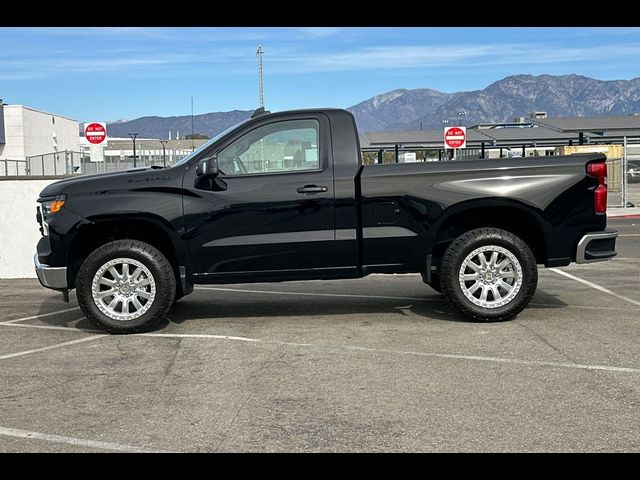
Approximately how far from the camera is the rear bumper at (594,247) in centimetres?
739

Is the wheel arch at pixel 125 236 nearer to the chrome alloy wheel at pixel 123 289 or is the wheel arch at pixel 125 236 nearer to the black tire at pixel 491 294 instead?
the chrome alloy wheel at pixel 123 289

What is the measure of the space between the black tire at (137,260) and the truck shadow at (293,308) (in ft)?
1.26

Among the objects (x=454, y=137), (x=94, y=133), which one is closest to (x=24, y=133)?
(x=94, y=133)

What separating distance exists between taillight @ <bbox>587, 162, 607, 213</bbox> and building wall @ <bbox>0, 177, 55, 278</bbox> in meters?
7.71

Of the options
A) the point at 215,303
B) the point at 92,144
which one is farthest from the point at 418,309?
the point at 92,144

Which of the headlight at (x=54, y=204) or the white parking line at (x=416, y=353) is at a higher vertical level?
the headlight at (x=54, y=204)

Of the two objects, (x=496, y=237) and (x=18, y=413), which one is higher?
(x=496, y=237)

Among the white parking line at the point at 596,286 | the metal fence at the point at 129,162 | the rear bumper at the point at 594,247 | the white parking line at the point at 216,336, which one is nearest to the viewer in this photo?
the white parking line at the point at 216,336

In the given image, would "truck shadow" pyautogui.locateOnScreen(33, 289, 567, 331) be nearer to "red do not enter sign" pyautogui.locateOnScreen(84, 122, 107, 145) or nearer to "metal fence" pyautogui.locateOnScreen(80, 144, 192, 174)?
"metal fence" pyautogui.locateOnScreen(80, 144, 192, 174)

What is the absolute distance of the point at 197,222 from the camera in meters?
7.19

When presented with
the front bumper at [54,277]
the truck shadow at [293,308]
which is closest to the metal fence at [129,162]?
the truck shadow at [293,308]

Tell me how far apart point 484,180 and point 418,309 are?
5.40ft

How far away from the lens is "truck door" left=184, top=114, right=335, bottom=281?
7.19 meters

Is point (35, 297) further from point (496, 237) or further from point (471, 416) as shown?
point (471, 416)
